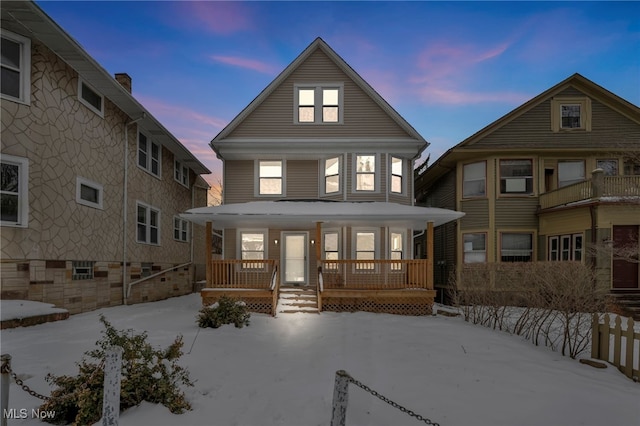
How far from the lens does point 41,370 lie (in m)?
4.84

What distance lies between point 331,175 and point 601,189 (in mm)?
10611

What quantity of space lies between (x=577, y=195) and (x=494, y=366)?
10663 mm

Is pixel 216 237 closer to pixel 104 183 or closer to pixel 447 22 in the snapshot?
pixel 104 183

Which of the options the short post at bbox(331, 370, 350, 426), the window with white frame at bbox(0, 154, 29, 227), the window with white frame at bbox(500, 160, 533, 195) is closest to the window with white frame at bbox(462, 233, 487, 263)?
the window with white frame at bbox(500, 160, 533, 195)

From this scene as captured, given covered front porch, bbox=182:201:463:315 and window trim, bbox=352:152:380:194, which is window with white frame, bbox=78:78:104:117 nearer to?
covered front porch, bbox=182:201:463:315

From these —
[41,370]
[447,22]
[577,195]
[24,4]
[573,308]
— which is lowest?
[41,370]

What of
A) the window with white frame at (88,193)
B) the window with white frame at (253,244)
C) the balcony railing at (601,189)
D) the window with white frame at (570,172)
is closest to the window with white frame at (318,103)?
the window with white frame at (253,244)

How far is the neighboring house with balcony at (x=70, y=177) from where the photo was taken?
25.3ft

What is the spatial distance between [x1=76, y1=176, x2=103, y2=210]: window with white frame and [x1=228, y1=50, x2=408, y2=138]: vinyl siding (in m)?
5.33

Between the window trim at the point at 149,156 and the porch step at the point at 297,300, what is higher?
the window trim at the point at 149,156

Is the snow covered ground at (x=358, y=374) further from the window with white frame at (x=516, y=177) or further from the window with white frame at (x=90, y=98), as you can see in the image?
the window with white frame at (x=516, y=177)

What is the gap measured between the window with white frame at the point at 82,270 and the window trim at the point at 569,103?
19.6m

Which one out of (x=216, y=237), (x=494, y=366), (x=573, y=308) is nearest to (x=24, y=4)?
(x=494, y=366)

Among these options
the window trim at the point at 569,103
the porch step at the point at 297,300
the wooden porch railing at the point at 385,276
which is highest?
the window trim at the point at 569,103
